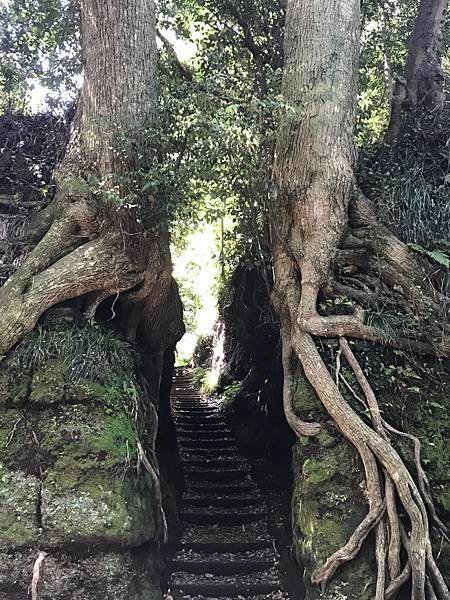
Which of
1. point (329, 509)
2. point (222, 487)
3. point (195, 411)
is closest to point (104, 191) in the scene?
point (329, 509)

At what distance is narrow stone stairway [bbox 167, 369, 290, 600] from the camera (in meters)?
5.34

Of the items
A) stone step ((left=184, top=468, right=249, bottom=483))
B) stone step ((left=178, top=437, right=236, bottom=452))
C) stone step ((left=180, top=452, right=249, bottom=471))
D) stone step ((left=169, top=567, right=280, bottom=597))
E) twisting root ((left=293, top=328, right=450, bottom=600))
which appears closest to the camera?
twisting root ((left=293, top=328, right=450, bottom=600))

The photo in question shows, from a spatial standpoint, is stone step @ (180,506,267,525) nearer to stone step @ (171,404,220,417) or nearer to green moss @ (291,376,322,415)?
green moss @ (291,376,322,415)

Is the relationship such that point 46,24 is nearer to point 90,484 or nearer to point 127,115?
point 127,115

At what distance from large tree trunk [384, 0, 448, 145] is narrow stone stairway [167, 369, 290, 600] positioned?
4991mm

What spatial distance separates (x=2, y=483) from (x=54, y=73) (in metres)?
4.96

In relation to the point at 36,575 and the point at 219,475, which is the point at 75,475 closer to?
the point at 36,575

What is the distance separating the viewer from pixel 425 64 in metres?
6.57

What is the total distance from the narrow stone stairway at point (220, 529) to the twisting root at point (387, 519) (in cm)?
182

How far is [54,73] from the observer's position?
689cm

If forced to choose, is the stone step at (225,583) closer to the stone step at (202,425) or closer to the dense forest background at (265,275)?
the dense forest background at (265,275)

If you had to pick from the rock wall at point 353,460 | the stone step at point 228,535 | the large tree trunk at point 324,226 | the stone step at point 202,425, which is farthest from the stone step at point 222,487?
the large tree trunk at point 324,226

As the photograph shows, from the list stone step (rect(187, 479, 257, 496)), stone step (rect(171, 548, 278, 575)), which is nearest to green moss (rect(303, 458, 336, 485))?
stone step (rect(171, 548, 278, 575))

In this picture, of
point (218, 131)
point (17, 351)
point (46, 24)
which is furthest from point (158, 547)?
point (46, 24)
